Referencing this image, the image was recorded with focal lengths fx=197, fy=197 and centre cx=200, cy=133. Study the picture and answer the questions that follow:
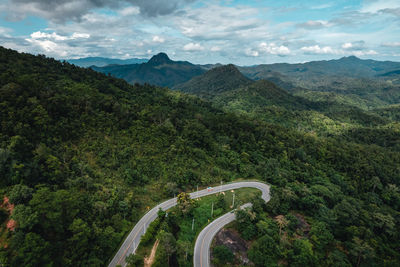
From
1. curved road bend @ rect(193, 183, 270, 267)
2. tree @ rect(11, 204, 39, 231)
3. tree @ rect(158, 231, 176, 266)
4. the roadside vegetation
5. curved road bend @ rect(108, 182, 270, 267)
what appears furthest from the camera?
curved road bend @ rect(193, 183, 270, 267)

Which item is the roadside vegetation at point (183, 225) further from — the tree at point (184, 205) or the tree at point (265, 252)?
the tree at point (265, 252)

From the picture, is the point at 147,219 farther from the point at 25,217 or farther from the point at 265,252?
the point at 265,252

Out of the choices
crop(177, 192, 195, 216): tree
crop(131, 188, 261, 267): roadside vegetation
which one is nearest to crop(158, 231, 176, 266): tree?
crop(131, 188, 261, 267): roadside vegetation

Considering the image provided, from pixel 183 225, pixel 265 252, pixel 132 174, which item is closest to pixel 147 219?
pixel 183 225

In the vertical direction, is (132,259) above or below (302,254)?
above

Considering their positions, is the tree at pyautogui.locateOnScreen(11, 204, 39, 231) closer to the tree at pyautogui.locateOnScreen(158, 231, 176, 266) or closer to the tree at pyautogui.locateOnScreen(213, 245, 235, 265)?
the tree at pyautogui.locateOnScreen(158, 231, 176, 266)

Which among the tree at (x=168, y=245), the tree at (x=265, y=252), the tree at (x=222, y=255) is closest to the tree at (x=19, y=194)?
the tree at (x=168, y=245)

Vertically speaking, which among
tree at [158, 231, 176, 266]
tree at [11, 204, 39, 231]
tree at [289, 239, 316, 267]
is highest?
tree at [11, 204, 39, 231]
